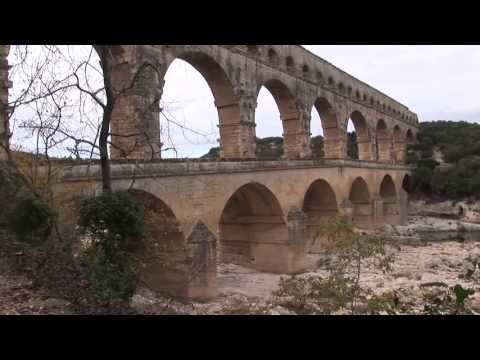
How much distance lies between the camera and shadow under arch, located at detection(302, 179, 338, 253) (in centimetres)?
2320

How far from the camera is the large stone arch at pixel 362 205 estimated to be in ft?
96.1

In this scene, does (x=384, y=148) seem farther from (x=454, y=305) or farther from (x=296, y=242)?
(x=454, y=305)

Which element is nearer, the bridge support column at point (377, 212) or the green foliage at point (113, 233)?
the green foliage at point (113, 233)

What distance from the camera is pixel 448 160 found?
43781mm

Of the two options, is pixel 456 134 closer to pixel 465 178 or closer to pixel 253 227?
pixel 465 178

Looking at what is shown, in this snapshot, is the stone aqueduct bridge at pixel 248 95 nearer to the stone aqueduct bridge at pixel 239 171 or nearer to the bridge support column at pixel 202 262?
the stone aqueduct bridge at pixel 239 171

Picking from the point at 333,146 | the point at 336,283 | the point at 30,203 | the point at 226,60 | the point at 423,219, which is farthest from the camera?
the point at 423,219

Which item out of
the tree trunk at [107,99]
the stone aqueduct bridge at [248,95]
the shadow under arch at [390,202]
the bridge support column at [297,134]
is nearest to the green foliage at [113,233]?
the tree trunk at [107,99]

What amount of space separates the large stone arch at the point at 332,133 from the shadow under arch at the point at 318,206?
313 centimetres
